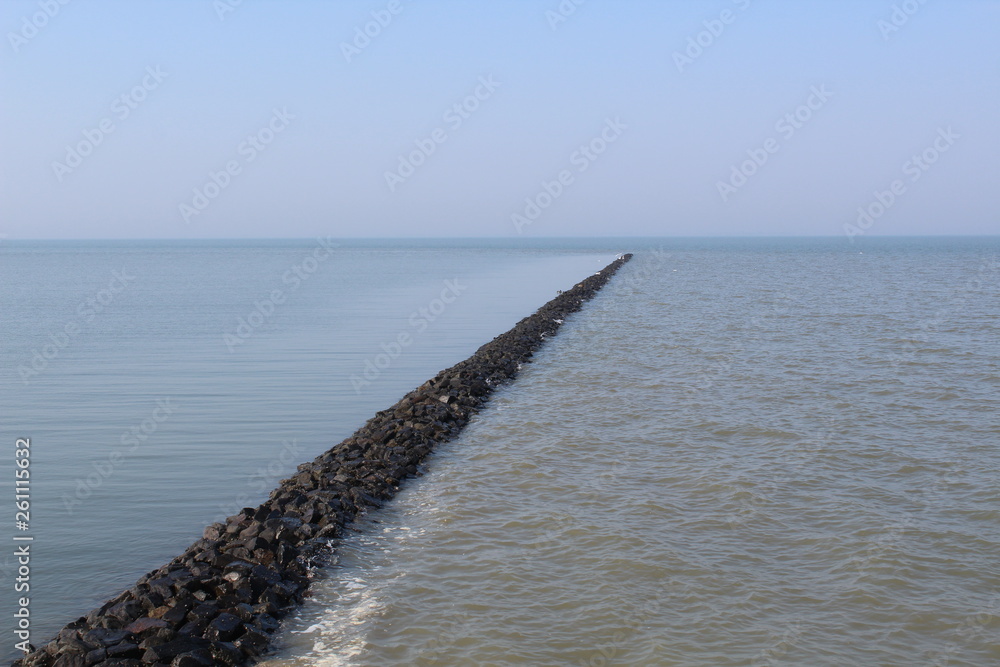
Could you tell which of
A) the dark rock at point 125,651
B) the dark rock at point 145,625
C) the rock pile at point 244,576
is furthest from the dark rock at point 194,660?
the dark rock at point 145,625

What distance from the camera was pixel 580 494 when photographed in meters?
8.63

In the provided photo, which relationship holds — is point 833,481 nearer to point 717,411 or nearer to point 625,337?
point 717,411

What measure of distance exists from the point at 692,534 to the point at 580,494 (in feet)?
4.97

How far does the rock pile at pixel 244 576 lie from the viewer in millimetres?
5207

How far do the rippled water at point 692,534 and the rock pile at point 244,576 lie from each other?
0.94 ft

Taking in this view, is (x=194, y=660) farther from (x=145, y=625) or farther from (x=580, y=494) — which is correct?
(x=580, y=494)

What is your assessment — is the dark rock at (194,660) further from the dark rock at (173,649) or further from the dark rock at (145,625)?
the dark rock at (145,625)

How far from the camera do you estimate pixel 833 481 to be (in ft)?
29.5

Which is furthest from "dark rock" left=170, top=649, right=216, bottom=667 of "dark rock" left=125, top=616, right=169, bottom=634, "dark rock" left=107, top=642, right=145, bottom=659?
"dark rock" left=125, top=616, right=169, bottom=634

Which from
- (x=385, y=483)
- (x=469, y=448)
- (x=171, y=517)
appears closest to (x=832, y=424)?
(x=469, y=448)

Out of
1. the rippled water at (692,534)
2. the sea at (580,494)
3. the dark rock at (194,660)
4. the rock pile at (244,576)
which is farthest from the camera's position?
the sea at (580,494)

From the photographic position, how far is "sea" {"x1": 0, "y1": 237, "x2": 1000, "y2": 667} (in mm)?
5703

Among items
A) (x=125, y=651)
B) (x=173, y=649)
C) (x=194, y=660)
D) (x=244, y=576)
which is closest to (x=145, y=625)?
(x=125, y=651)

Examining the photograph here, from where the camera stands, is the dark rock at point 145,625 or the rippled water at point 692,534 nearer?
the dark rock at point 145,625
